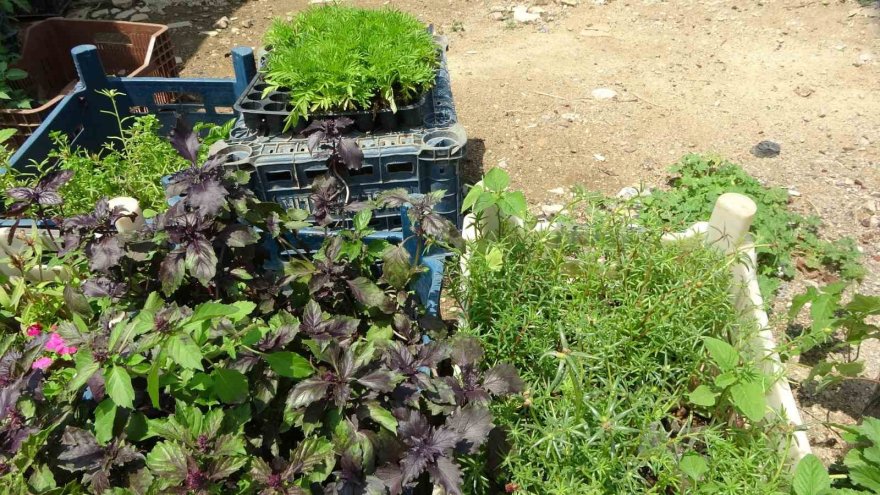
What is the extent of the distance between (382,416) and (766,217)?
94.9 inches

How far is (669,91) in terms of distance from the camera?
13.6 feet

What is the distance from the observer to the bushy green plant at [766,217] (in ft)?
8.89

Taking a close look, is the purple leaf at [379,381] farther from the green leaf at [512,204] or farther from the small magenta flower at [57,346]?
the small magenta flower at [57,346]

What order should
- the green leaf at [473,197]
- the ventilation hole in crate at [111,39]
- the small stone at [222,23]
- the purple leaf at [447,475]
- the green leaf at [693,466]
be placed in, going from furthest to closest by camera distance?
1. the small stone at [222,23]
2. the ventilation hole in crate at [111,39]
3. the green leaf at [473,197]
4. the green leaf at [693,466]
5. the purple leaf at [447,475]

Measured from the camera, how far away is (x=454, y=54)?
16.0 feet

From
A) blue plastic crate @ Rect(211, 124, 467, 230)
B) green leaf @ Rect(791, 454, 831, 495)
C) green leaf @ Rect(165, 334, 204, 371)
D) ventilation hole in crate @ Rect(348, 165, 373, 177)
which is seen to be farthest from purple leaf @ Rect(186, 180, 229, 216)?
green leaf @ Rect(791, 454, 831, 495)

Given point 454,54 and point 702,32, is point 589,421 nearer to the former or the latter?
point 454,54

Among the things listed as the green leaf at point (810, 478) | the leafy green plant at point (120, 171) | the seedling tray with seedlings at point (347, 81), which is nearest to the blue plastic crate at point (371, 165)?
the seedling tray with seedlings at point (347, 81)

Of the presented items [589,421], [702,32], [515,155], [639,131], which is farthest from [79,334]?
[702,32]

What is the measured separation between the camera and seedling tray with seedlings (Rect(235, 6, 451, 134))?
248 cm

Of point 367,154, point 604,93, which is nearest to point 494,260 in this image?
point 367,154

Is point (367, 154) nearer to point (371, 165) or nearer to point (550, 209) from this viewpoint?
point (371, 165)

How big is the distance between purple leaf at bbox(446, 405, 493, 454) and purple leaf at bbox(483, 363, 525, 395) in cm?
9

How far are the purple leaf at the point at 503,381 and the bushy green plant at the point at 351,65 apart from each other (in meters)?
1.39
